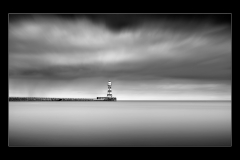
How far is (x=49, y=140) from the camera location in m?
11.0

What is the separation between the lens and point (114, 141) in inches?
434
